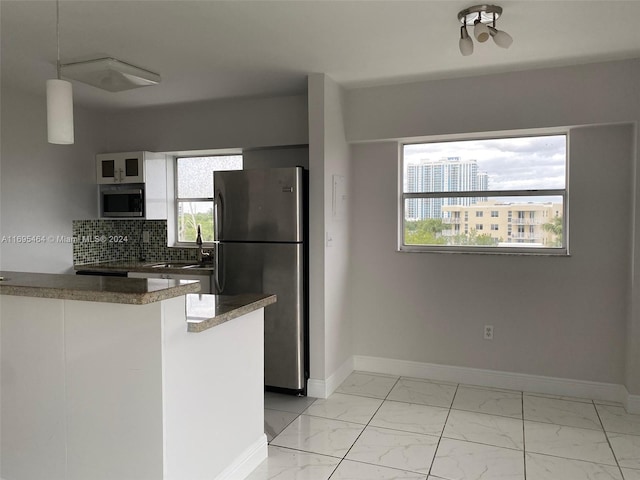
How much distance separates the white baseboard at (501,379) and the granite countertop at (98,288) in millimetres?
2552

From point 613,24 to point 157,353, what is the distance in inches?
116

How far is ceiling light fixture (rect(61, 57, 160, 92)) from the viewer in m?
2.96

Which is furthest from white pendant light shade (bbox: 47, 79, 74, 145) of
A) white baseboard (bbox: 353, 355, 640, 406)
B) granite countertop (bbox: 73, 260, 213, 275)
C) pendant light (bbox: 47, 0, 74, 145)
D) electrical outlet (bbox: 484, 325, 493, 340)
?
electrical outlet (bbox: 484, 325, 493, 340)

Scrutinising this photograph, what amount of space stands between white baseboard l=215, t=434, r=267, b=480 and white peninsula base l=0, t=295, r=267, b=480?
1cm

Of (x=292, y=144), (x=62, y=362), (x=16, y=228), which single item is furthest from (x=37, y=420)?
(x=292, y=144)

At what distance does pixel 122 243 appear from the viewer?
5.27m

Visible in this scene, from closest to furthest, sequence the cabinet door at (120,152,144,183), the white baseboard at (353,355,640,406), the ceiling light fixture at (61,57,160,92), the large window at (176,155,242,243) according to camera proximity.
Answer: the ceiling light fixture at (61,57,160,92)
the white baseboard at (353,355,640,406)
the cabinet door at (120,152,144,183)
the large window at (176,155,242,243)

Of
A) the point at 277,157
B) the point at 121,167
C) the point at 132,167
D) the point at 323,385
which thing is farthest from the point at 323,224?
the point at 121,167

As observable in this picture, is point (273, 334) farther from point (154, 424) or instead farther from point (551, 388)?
point (551, 388)

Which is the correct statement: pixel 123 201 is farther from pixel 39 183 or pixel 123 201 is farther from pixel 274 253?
pixel 274 253

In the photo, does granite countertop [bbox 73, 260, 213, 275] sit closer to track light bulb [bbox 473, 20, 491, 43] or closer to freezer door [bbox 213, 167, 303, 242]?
freezer door [bbox 213, 167, 303, 242]

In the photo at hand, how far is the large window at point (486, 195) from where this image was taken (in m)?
3.82

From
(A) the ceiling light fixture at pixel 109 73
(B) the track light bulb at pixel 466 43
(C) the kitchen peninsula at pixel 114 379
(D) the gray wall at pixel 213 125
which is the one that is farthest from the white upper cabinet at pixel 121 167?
Answer: (B) the track light bulb at pixel 466 43

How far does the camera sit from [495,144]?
13.0 feet
